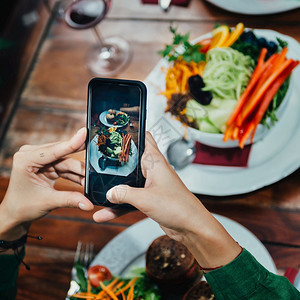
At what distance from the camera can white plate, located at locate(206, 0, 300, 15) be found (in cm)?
76

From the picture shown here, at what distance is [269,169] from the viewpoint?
0.64 meters

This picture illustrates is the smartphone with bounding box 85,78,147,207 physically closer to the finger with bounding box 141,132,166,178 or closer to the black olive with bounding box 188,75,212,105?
the finger with bounding box 141,132,166,178

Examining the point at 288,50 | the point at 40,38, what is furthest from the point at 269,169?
the point at 40,38

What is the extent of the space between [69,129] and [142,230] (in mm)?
279

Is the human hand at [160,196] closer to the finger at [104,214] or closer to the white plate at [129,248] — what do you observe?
the finger at [104,214]

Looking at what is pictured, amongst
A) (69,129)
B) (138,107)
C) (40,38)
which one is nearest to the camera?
(138,107)

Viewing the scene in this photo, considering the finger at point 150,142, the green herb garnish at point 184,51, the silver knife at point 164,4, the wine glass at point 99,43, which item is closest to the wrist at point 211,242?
the finger at point 150,142

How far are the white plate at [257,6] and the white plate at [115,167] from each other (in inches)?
20.5

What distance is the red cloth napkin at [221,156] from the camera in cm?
67

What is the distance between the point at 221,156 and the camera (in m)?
0.68

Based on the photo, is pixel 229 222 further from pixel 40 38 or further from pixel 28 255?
pixel 40 38

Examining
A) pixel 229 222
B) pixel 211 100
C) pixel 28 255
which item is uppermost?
pixel 211 100

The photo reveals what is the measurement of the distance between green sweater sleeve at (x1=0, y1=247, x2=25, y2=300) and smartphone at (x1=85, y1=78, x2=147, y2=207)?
0.73 ft

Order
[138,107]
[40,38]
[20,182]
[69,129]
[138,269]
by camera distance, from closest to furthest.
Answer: [138,107]
[20,182]
[138,269]
[69,129]
[40,38]
